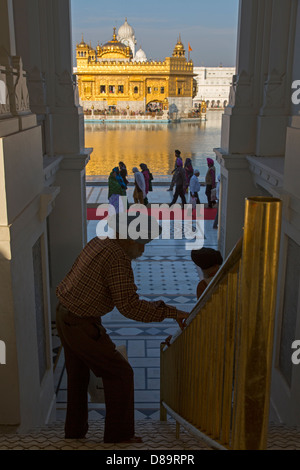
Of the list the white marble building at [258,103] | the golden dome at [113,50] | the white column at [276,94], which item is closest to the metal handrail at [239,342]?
the white marble building at [258,103]

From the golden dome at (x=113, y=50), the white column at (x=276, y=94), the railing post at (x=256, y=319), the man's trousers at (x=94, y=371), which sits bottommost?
the man's trousers at (x=94, y=371)

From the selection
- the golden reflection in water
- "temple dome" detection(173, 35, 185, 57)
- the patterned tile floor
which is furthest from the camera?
"temple dome" detection(173, 35, 185, 57)

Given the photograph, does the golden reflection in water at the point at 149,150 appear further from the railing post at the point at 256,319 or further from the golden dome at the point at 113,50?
the golden dome at the point at 113,50

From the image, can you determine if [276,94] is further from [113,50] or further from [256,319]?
[113,50]

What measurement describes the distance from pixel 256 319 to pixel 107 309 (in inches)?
44.8

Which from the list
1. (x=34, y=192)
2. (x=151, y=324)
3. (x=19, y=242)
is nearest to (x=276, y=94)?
(x=151, y=324)

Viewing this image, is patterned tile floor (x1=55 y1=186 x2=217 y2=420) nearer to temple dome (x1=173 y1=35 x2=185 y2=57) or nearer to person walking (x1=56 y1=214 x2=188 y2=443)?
person walking (x1=56 y1=214 x2=188 y2=443)

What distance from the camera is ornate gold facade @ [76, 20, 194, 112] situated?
4662cm

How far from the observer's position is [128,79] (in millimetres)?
47000

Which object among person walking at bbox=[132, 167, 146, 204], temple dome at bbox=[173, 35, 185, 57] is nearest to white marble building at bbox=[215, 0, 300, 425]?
person walking at bbox=[132, 167, 146, 204]

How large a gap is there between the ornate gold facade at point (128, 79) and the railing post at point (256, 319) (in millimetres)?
47851

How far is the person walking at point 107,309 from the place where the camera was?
2.03 metres

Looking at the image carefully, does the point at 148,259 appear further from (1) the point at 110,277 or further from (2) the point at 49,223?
(1) the point at 110,277

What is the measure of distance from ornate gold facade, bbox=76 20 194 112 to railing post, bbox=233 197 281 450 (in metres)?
47.9
